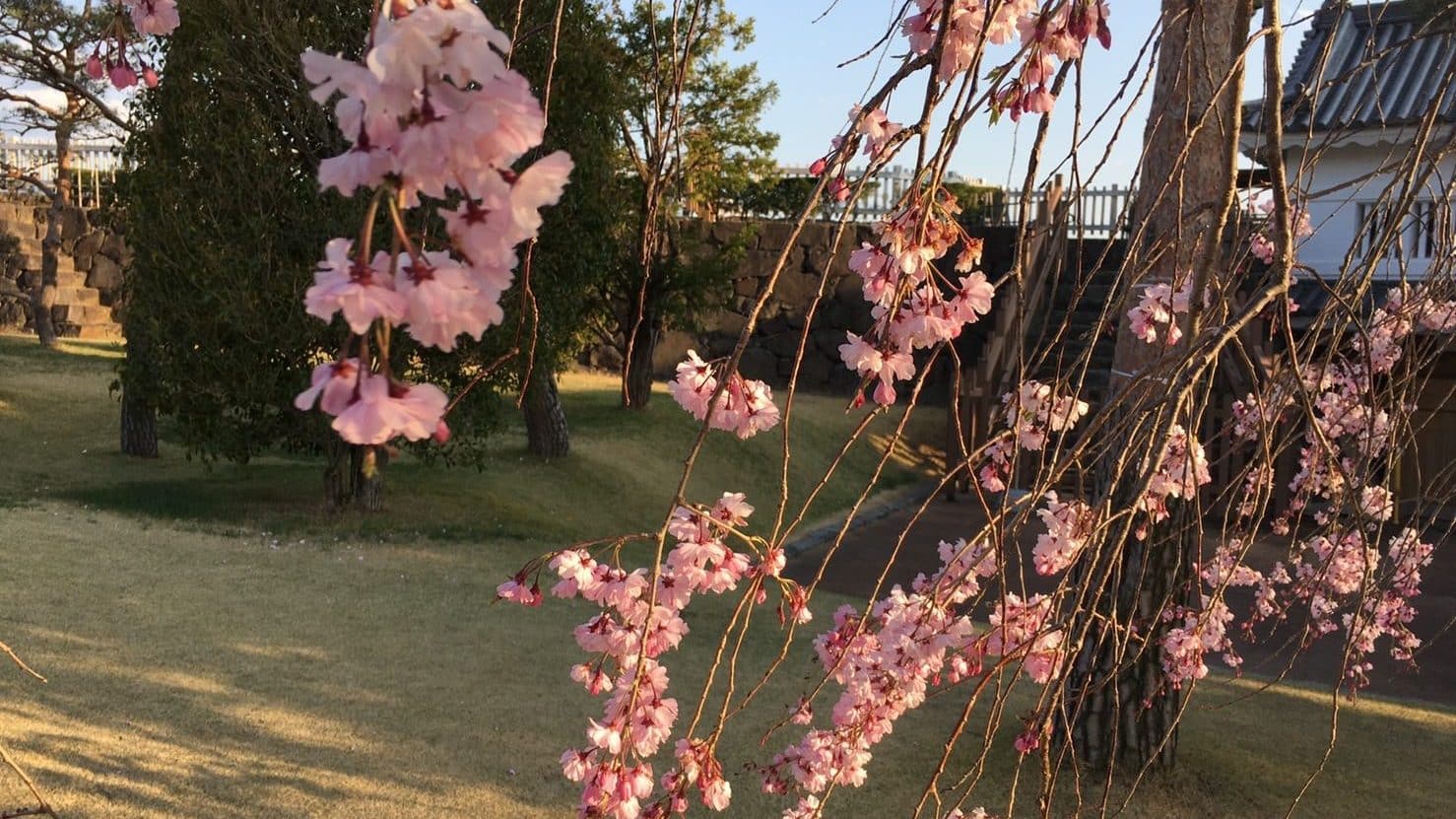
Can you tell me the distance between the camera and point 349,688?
3.77 metres

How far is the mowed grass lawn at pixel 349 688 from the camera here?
308 cm

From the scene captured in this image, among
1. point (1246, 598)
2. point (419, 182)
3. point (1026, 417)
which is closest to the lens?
point (419, 182)

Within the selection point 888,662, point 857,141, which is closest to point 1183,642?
point 888,662

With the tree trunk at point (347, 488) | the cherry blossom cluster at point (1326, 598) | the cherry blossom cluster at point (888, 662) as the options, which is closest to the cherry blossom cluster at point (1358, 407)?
the cherry blossom cluster at point (1326, 598)

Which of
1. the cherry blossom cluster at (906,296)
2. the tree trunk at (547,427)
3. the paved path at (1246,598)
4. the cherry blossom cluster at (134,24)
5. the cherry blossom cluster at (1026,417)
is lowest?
the paved path at (1246,598)

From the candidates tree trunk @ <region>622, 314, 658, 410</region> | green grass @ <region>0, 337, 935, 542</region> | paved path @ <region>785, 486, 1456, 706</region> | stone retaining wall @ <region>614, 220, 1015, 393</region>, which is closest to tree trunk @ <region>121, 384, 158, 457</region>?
green grass @ <region>0, 337, 935, 542</region>

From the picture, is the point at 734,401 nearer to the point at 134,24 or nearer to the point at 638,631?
the point at 638,631

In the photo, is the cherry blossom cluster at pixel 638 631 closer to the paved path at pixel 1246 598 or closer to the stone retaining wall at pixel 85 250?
the paved path at pixel 1246 598

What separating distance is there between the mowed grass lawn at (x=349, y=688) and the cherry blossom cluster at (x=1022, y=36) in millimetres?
2090

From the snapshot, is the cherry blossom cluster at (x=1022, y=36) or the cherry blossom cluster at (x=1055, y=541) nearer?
the cherry blossom cluster at (x=1022, y=36)

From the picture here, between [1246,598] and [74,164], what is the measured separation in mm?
11412

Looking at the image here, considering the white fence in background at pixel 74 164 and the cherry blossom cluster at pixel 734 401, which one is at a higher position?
the white fence in background at pixel 74 164

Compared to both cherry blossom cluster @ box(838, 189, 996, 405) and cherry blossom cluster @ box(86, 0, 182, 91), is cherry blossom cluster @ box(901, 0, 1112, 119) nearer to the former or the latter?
cherry blossom cluster @ box(838, 189, 996, 405)

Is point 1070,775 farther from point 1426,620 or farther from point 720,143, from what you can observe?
point 720,143
